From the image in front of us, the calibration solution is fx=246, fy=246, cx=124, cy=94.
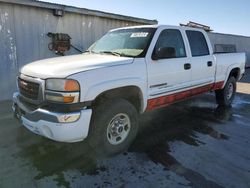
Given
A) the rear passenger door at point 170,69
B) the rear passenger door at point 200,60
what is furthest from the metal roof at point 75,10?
the rear passenger door at point 170,69

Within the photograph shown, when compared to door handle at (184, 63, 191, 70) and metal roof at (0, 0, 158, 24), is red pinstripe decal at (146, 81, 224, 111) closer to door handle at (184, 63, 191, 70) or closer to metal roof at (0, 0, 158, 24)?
door handle at (184, 63, 191, 70)

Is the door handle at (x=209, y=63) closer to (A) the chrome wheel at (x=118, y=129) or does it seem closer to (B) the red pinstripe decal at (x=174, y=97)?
(B) the red pinstripe decal at (x=174, y=97)

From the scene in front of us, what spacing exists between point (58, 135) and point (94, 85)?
2.53ft

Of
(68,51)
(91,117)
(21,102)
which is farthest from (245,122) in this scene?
(68,51)

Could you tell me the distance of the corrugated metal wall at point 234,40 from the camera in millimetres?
16531

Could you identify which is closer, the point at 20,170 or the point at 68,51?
the point at 20,170

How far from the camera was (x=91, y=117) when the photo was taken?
133 inches

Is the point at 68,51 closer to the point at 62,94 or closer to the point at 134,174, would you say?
the point at 62,94

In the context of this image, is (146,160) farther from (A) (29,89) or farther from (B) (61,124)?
(A) (29,89)

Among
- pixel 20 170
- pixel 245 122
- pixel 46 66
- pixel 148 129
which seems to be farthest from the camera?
pixel 245 122

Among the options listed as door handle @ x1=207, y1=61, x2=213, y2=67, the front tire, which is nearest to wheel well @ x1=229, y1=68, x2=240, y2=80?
door handle @ x1=207, y1=61, x2=213, y2=67

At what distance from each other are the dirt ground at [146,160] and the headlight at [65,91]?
0.96 meters

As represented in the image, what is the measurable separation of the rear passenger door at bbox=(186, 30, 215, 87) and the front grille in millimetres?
2983

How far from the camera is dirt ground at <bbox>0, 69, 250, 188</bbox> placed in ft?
9.92
